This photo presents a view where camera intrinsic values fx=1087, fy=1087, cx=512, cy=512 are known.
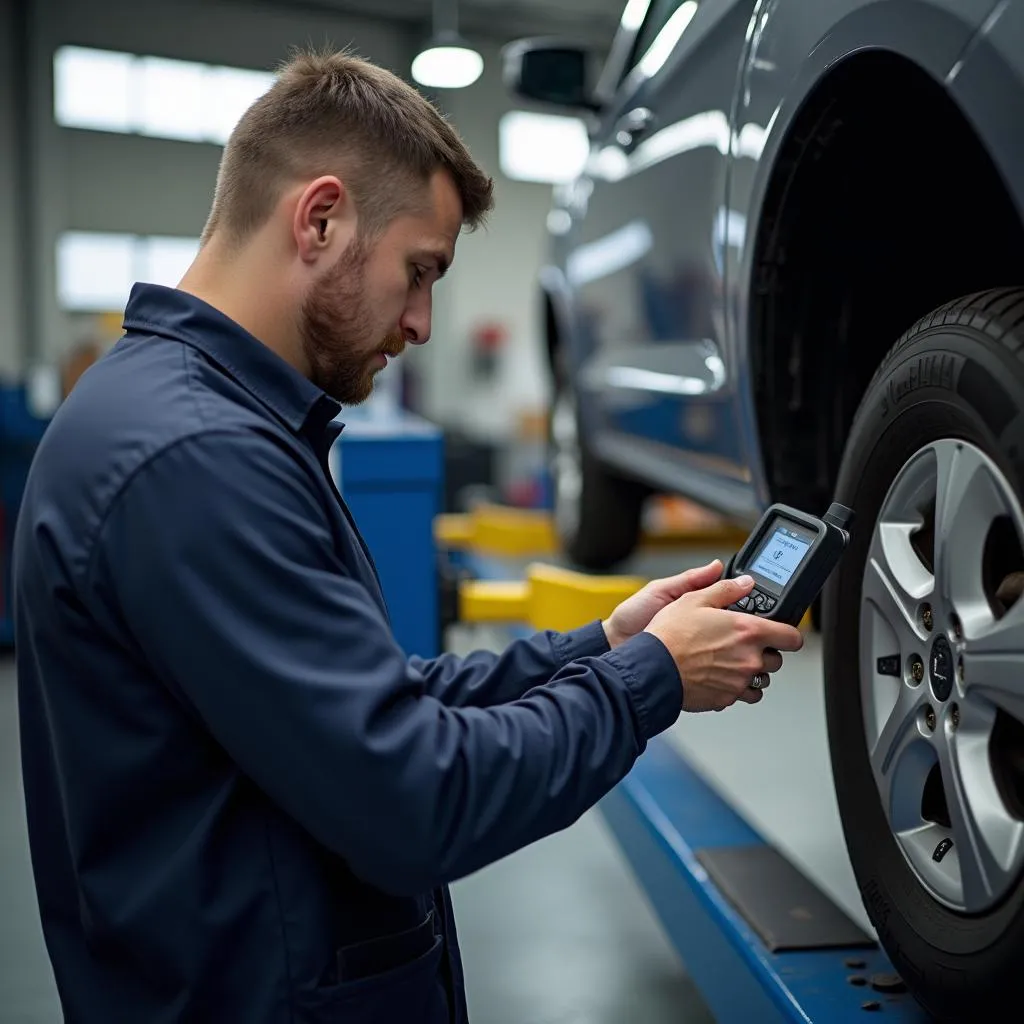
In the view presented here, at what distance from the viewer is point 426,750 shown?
0.81 m

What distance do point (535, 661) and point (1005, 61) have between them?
745 millimetres

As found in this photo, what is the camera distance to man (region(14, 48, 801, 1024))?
0.79 metres

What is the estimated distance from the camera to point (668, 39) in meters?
1.98

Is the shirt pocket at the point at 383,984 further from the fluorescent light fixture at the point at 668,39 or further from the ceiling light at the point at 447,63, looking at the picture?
the ceiling light at the point at 447,63

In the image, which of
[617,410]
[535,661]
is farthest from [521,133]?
[535,661]

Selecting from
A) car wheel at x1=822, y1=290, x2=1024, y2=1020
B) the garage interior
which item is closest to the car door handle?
the garage interior

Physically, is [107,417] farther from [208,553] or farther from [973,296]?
[973,296]

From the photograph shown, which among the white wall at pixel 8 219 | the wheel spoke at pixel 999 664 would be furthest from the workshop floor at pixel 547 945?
the white wall at pixel 8 219

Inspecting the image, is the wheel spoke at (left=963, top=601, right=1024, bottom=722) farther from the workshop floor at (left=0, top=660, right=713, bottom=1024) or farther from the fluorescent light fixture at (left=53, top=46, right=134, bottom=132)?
the fluorescent light fixture at (left=53, top=46, right=134, bottom=132)

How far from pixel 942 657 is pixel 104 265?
1032 centimetres

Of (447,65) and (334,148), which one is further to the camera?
(447,65)

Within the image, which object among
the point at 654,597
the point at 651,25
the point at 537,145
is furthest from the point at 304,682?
the point at 537,145

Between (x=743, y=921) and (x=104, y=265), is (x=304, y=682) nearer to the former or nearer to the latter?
(x=743, y=921)

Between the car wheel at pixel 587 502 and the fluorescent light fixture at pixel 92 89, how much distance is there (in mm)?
7877
